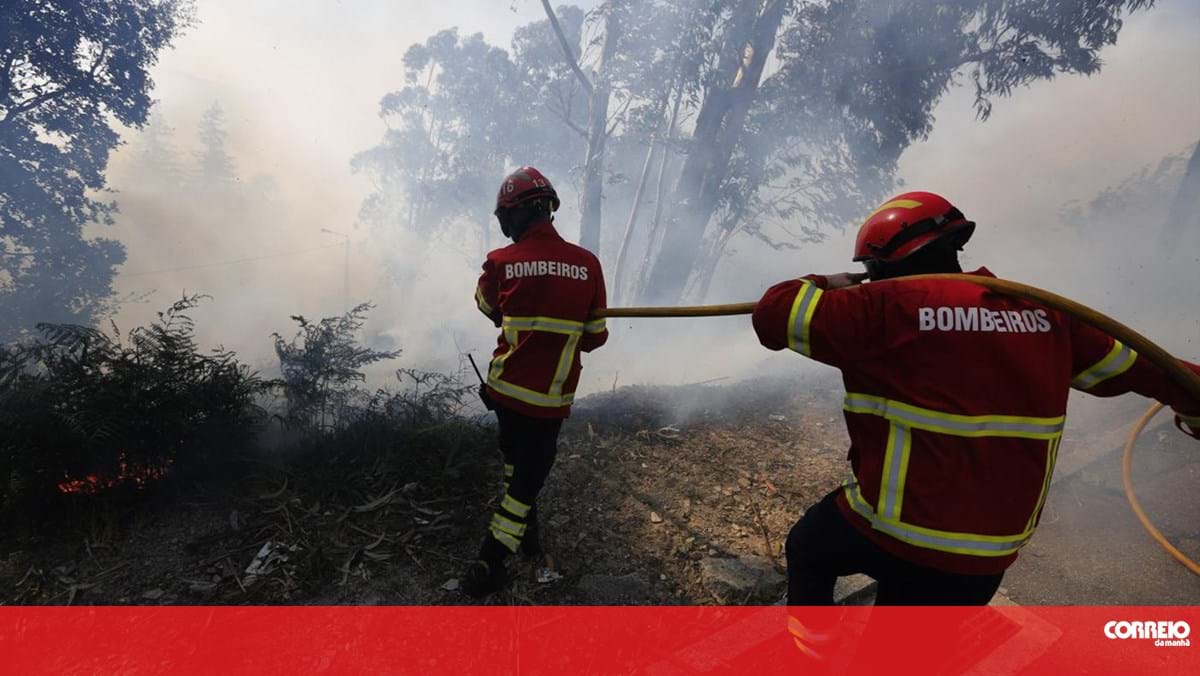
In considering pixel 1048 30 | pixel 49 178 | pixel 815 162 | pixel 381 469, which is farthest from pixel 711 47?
pixel 49 178

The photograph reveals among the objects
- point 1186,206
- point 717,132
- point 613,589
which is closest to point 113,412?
point 613,589

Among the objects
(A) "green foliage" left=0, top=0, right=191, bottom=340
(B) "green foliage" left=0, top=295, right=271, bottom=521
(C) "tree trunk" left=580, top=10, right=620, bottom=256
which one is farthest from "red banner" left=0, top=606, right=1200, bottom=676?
(C) "tree trunk" left=580, top=10, right=620, bottom=256

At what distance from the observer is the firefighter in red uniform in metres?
2.78

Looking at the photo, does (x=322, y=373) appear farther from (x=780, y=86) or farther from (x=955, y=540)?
(x=780, y=86)

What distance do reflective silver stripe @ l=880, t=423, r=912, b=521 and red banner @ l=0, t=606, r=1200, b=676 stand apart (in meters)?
0.68

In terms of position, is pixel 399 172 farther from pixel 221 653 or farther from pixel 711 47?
pixel 221 653

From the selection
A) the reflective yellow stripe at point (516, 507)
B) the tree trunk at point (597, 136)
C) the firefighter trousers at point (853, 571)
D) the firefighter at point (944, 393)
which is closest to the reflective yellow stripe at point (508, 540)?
the reflective yellow stripe at point (516, 507)

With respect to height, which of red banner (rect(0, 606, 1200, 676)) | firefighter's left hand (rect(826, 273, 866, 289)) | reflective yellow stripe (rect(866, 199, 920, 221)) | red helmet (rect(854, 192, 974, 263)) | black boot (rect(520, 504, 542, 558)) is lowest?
red banner (rect(0, 606, 1200, 676))

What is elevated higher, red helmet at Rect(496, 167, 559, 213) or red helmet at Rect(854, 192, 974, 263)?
red helmet at Rect(496, 167, 559, 213)

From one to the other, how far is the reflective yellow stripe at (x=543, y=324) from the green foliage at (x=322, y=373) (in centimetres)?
198

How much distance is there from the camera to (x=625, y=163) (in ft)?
64.2

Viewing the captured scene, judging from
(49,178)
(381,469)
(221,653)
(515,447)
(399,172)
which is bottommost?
(221,653)

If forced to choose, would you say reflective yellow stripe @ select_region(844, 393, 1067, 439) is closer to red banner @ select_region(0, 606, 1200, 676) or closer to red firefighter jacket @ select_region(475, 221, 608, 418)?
red banner @ select_region(0, 606, 1200, 676)

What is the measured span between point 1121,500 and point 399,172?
3202 cm
